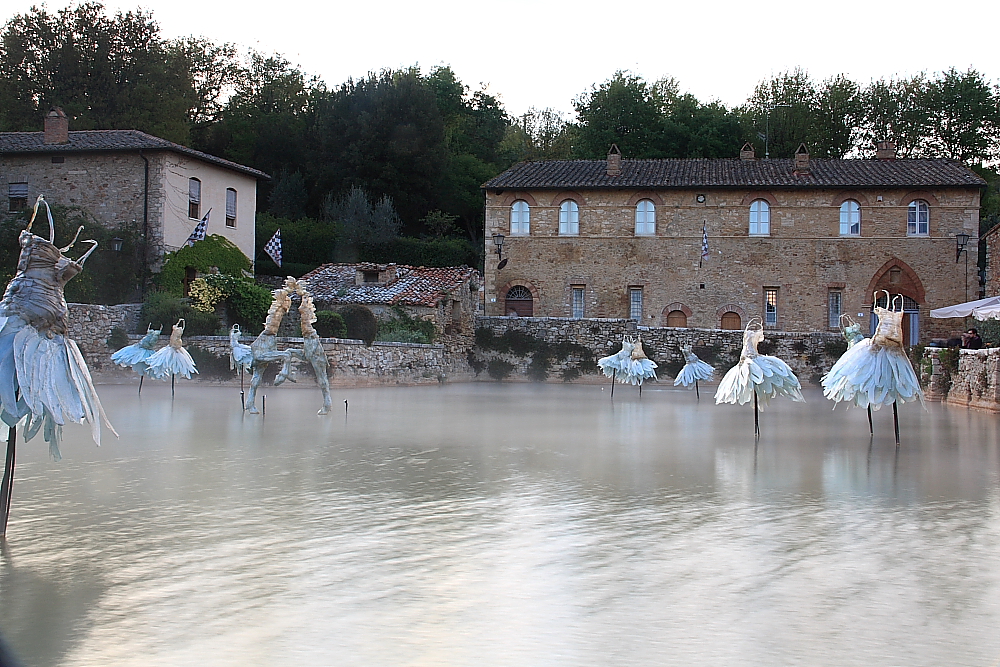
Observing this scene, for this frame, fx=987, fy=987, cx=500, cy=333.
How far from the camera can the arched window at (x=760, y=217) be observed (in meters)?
39.7

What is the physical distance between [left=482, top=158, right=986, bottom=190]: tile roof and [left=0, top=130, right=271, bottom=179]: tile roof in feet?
43.3

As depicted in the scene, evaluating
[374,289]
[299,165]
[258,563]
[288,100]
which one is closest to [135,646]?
[258,563]

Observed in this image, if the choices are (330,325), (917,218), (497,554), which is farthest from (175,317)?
(917,218)

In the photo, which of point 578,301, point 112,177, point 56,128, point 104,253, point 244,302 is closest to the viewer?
point 244,302

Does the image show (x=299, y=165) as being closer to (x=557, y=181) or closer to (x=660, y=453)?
(x=557, y=181)

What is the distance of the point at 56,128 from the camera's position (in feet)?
111

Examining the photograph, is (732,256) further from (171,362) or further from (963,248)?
(171,362)

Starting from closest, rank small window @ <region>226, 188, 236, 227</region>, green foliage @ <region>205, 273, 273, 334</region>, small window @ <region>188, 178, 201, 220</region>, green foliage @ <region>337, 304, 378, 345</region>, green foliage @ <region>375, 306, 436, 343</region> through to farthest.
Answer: green foliage @ <region>205, 273, 273, 334</region> → green foliage @ <region>337, 304, 378, 345</region> → green foliage @ <region>375, 306, 436, 343</region> → small window @ <region>188, 178, 201, 220</region> → small window @ <region>226, 188, 236, 227</region>

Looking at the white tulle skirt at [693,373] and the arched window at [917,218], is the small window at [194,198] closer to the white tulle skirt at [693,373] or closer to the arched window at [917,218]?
the white tulle skirt at [693,373]

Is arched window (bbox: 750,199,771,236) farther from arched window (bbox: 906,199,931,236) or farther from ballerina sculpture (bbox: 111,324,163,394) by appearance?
ballerina sculpture (bbox: 111,324,163,394)

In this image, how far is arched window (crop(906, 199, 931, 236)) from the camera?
39.0 metres

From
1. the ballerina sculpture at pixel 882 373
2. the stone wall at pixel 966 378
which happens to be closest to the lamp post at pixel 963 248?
the stone wall at pixel 966 378

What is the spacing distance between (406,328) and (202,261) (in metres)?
7.62

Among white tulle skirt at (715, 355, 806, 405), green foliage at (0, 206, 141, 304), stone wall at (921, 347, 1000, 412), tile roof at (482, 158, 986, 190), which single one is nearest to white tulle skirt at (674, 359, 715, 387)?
stone wall at (921, 347, 1000, 412)
